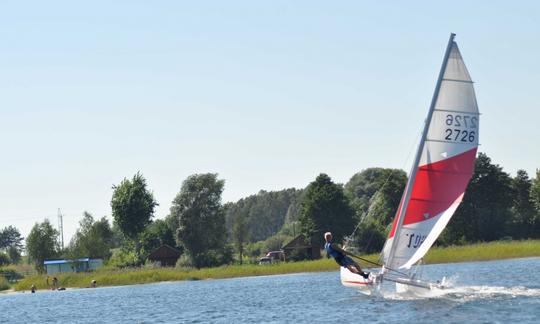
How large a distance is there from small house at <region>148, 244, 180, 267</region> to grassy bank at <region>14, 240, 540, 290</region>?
16.8 m

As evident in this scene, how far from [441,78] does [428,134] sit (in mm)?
2197

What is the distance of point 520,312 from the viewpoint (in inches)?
1244

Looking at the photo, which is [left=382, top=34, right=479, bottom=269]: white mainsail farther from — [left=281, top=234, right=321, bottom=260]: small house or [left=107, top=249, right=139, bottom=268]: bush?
[left=107, top=249, right=139, bottom=268]: bush

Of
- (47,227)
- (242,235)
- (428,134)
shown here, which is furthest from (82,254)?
(428,134)

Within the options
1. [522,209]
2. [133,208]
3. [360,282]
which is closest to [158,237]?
[133,208]

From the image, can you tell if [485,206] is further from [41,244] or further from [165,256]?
[41,244]

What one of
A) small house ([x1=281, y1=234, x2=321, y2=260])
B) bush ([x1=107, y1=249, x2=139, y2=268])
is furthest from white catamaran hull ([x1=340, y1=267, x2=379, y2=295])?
bush ([x1=107, y1=249, x2=139, y2=268])

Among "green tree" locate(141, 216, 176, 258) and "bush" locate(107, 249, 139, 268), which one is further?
"green tree" locate(141, 216, 176, 258)

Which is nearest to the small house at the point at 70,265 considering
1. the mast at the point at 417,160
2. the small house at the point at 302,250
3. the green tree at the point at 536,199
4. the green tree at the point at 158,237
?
the green tree at the point at 158,237

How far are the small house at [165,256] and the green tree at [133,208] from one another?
329 centimetres

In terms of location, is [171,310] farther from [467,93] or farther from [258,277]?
[258,277]

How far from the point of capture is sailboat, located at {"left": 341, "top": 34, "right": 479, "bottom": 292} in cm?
3366

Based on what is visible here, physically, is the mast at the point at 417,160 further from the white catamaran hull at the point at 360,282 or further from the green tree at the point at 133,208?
the green tree at the point at 133,208

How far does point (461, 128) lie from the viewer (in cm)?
3400
